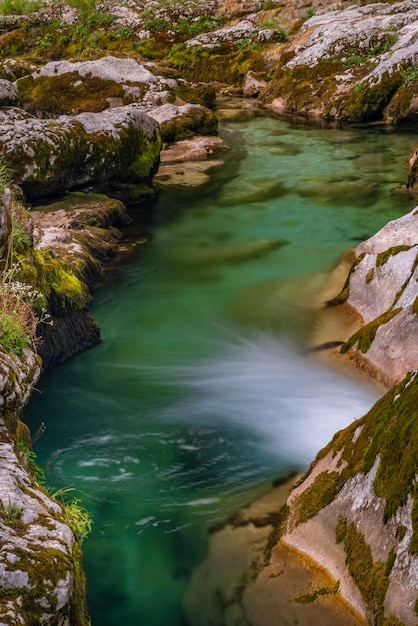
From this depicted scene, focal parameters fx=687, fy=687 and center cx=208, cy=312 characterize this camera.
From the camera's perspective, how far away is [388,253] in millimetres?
7598

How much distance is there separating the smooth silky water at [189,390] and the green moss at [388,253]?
42.3 inches

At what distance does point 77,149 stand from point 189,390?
→ 20.2 ft

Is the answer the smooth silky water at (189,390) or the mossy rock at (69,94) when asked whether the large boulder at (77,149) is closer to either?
the smooth silky water at (189,390)

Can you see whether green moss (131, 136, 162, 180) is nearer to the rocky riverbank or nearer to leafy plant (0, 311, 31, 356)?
the rocky riverbank

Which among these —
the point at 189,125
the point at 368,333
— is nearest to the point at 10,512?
the point at 368,333

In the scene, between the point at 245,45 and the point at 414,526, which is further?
the point at 245,45

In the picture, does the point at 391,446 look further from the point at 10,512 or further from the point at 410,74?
the point at 410,74

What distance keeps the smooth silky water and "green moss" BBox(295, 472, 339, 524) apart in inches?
26.4

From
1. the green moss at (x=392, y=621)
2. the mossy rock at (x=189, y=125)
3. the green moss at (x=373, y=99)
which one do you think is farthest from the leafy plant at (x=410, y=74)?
the green moss at (x=392, y=621)

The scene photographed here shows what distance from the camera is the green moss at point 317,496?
167 inches

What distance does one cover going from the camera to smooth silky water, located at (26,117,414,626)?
4.70 m

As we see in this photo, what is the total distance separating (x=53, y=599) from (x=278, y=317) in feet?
18.8

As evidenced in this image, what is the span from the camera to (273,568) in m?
4.21

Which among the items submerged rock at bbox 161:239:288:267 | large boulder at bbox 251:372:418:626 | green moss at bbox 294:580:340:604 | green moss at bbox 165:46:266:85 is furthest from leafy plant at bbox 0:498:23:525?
green moss at bbox 165:46:266:85
